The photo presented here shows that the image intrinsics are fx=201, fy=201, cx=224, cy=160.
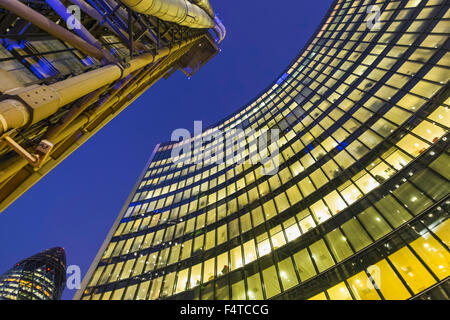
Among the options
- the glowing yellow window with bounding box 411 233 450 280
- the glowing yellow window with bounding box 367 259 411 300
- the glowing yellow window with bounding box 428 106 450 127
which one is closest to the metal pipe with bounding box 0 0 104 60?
the glowing yellow window with bounding box 367 259 411 300

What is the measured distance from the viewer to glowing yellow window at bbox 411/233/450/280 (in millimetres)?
9773

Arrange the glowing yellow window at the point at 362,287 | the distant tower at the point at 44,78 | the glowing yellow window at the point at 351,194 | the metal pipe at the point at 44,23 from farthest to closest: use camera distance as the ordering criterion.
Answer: the glowing yellow window at the point at 351,194 < the glowing yellow window at the point at 362,287 < the metal pipe at the point at 44,23 < the distant tower at the point at 44,78

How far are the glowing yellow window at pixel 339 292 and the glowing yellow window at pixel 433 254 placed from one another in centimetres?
433

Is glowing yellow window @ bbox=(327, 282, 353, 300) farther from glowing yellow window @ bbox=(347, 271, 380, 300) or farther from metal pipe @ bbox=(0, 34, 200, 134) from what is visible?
metal pipe @ bbox=(0, 34, 200, 134)

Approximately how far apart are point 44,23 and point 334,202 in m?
19.6

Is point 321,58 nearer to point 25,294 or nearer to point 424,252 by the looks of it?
point 424,252

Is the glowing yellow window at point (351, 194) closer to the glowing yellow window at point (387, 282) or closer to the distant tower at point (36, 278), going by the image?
the glowing yellow window at point (387, 282)

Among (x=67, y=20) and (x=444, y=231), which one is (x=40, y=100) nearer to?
(x=67, y=20)

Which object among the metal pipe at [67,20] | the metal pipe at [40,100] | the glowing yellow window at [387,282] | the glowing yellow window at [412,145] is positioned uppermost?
the glowing yellow window at [412,145]

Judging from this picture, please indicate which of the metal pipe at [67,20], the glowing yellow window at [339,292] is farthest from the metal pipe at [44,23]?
the glowing yellow window at [339,292]

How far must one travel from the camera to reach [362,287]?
11445 millimetres

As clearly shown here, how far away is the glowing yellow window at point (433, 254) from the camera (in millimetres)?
9773

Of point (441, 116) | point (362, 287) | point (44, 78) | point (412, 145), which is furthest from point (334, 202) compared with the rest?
point (44, 78)

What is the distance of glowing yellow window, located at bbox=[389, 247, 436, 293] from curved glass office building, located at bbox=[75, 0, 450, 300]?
5 centimetres
